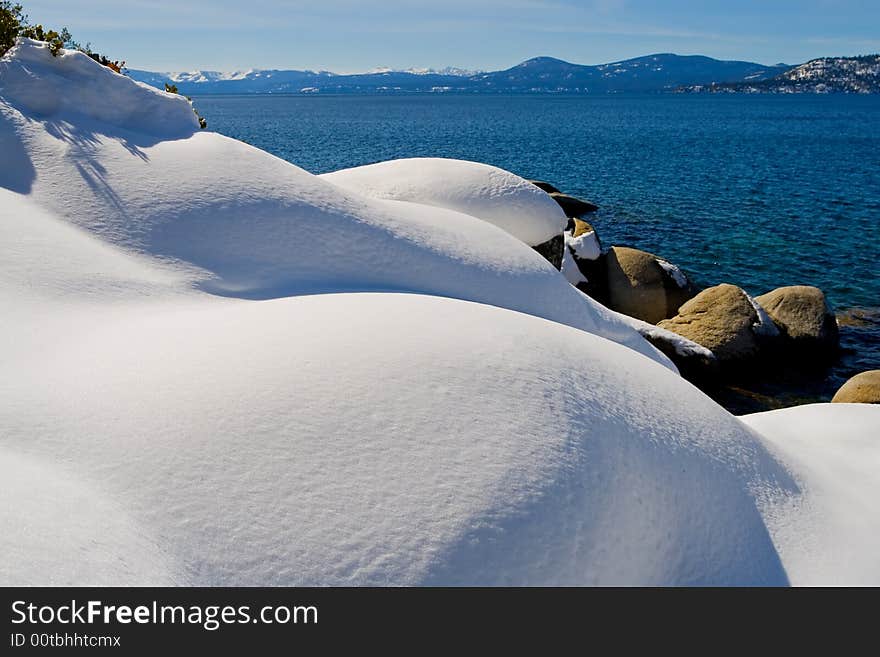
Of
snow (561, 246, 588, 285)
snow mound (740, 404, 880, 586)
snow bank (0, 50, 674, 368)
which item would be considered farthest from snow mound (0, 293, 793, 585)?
snow (561, 246, 588, 285)

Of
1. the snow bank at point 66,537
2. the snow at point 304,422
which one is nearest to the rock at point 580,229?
the snow at point 304,422

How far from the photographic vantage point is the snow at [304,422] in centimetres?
525

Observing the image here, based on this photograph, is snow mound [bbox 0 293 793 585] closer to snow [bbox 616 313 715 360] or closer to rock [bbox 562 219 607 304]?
snow [bbox 616 313 715 360]

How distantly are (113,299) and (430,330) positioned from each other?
413cm

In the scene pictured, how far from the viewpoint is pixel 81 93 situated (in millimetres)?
12102

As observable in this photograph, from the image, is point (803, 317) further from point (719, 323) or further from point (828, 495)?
point (828, 495)

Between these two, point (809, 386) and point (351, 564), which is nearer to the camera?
point (351, 564)

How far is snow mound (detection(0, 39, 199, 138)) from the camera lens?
11.7 meters

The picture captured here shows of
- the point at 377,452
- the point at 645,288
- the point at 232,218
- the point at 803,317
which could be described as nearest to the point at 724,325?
the point at 803,317

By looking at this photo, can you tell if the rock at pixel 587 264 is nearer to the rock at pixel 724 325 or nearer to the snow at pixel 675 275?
the snow at pixel 675 275

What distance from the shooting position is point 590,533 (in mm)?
6105

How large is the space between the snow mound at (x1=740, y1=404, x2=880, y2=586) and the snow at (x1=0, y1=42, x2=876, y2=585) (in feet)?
0.30

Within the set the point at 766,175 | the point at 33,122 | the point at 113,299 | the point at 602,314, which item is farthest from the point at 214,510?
the point at 766,175
